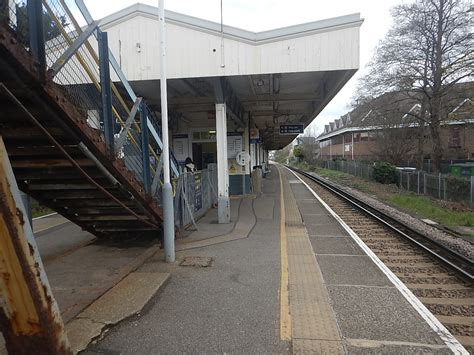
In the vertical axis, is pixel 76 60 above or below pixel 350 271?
above

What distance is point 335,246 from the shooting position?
7.46 meters

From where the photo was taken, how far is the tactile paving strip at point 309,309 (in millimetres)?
3424

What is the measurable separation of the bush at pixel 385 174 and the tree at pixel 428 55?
302 cm

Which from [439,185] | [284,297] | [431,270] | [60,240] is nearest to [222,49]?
[60,240]

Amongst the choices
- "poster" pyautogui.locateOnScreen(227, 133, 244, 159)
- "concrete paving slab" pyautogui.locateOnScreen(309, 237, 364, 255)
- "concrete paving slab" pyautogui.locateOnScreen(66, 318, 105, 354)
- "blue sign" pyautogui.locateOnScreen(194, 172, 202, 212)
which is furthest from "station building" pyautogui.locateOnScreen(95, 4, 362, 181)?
"concrete paving slab" pyautogui.locateOnScreen(66, 318, 105, 354)

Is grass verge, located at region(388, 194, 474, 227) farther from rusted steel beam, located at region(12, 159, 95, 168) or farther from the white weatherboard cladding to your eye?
rusted steel beam, located at region(12, 159, 95, 168)

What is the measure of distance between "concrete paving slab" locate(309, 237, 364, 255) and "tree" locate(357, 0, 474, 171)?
18.0 metres

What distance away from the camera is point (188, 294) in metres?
4.73

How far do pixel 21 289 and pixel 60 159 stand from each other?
97.2 inches

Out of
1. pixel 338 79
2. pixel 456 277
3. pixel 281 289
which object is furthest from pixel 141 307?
pixel 338 79

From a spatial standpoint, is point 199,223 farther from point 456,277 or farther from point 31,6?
point 31,6

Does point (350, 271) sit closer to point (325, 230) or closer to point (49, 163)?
point (325, 230)

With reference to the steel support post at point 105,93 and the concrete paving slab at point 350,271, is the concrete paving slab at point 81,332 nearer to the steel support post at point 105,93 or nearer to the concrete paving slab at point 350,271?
the steel support post at point 105,93

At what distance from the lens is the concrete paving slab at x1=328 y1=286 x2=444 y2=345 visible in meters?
3.63
